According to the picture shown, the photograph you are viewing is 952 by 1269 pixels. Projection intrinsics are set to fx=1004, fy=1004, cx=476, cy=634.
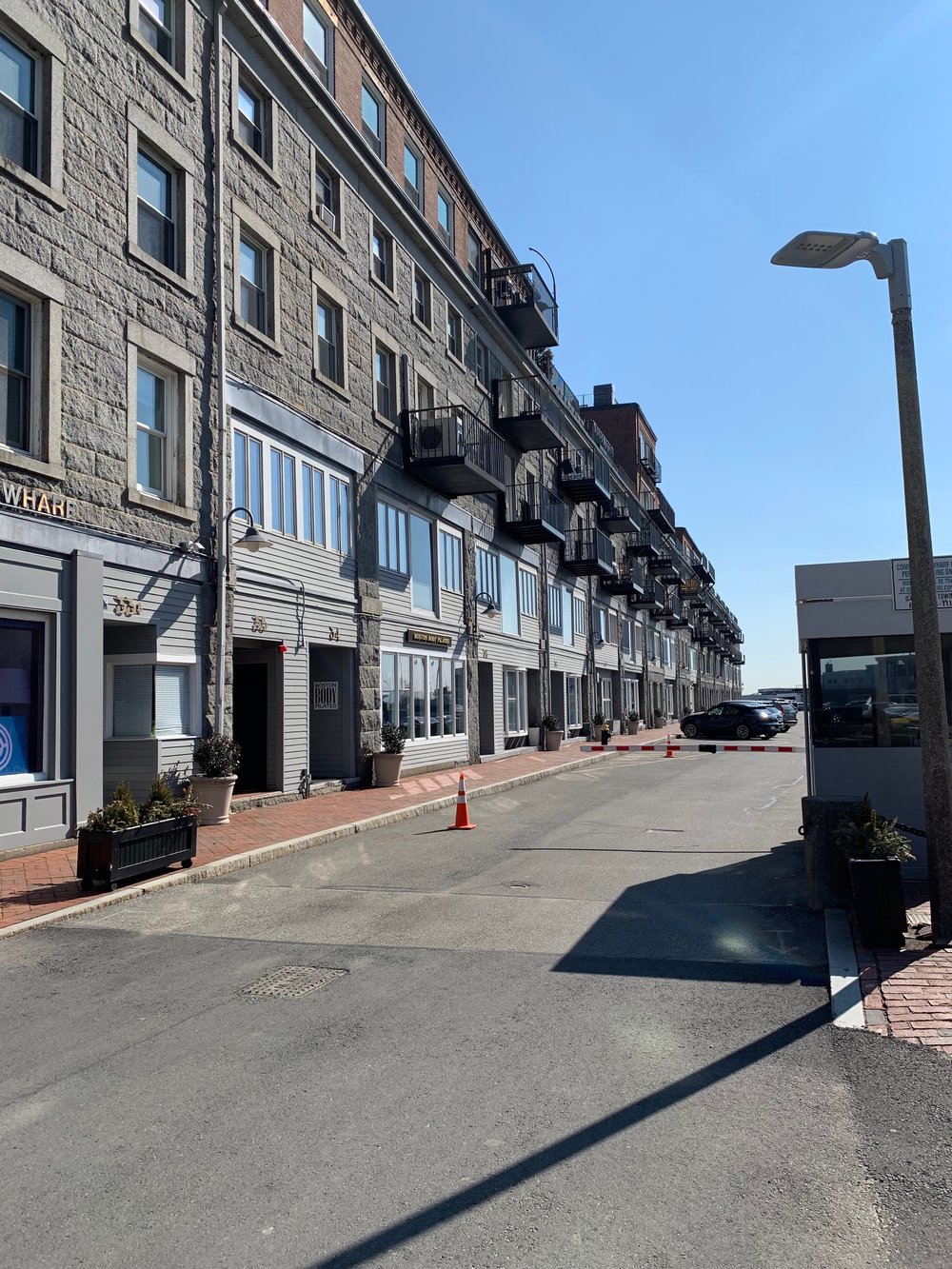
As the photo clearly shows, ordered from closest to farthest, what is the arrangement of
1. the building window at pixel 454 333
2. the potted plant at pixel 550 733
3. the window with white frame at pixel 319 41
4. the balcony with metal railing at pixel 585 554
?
the window with white frame at pixel 319 41 < the building window at pixel 454 333 < the potted plant at pixel 550 733 < the balcony with metal railing at pixel 585 554

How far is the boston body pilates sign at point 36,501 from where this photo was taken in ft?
36.2

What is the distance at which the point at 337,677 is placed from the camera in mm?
19797

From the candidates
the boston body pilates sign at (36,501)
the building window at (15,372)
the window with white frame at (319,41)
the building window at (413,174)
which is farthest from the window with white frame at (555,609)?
the building window at (15,372)

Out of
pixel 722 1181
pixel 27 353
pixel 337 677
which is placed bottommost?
pixel 722 1181

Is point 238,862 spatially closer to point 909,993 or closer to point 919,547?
point 909,993

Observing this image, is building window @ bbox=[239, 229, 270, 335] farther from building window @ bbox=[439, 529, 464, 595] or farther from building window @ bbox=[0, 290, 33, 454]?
building window @ bbox=[439, 529, 464, 595]

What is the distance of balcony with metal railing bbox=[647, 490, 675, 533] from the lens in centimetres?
5941

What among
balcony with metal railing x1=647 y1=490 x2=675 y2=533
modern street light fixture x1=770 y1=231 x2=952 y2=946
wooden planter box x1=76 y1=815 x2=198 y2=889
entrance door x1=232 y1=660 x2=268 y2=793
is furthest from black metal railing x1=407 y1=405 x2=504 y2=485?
balcony with metal railing x1=647 y1=490 x2=675 y2=533


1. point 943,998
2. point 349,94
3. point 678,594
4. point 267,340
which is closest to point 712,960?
point 943,998

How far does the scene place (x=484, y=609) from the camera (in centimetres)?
2777

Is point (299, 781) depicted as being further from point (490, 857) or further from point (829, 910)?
point (829, 910)

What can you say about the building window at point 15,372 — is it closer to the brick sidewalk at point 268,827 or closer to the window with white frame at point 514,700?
the brick sidewalk at point 268,827

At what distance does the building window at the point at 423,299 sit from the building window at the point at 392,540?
17.8 feet

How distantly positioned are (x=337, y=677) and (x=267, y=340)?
6546 mm
